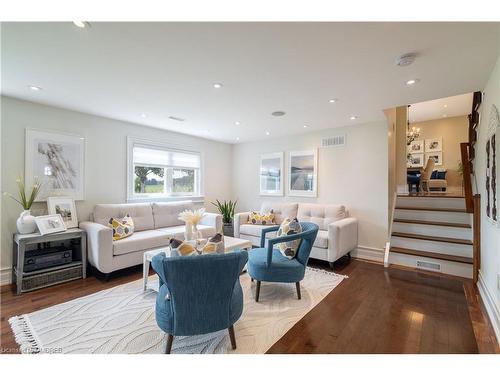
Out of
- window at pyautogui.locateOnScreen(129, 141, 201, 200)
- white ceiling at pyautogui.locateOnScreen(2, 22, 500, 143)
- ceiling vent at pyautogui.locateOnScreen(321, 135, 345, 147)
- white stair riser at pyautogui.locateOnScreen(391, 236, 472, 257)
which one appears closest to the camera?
white ceiling at pyautogui.locateOnScreen(2, 22, 500, 143)

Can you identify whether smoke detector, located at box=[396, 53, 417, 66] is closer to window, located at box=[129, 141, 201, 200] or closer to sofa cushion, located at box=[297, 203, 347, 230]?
sofa cushion, located at box=[297, 203, 347, 230]

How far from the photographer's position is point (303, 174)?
16.0 feet

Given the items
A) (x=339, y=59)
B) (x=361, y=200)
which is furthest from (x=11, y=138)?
(x=361, y=200)

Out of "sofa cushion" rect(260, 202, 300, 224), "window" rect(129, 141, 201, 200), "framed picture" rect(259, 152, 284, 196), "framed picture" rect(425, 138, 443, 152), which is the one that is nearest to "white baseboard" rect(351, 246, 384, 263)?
"sofa cushion" rect(260, 202, 300, 224)

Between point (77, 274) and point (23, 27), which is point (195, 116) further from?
point (77, 274)

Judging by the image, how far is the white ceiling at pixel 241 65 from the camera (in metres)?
1.63

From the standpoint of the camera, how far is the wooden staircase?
10.9ft

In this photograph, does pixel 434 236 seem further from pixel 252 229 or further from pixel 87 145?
pixel 87 145

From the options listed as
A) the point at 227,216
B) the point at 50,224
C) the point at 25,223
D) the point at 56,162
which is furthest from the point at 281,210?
the point at 25,223

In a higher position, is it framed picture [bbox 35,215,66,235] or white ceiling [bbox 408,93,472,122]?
white ceiling [bbox 408,93,472,122]

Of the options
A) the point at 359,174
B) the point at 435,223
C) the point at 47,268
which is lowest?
the point at 47,268

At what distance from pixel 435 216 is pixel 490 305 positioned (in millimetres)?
2070

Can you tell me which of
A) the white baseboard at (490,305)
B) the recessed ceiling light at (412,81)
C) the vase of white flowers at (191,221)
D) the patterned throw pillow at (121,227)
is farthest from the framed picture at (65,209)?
the white baseboard at (490,305)

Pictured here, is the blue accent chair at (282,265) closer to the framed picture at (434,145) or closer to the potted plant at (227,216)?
the potted plant at (227,216)
